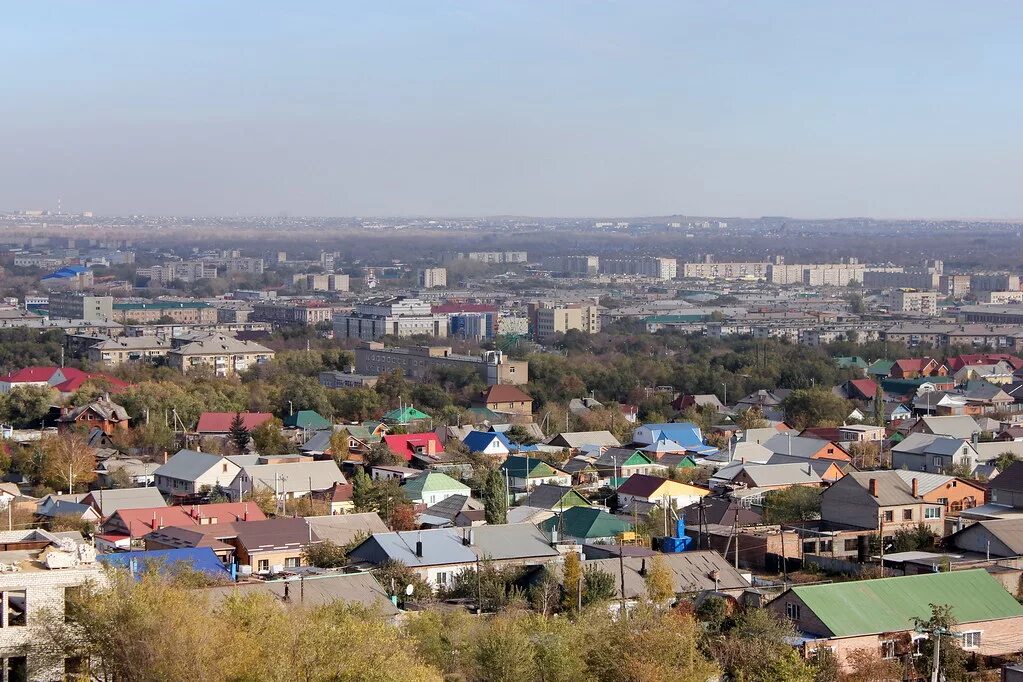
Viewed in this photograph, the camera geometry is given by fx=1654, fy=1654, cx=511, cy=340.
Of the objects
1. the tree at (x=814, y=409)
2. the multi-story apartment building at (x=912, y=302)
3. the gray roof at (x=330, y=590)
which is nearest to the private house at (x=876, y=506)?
the gray roof at (x=330, y=590)

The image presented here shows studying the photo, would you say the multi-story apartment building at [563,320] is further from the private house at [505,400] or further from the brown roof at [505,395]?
the private house at [505,400]

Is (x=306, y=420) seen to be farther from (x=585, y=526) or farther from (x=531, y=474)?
(x=585, y=526)

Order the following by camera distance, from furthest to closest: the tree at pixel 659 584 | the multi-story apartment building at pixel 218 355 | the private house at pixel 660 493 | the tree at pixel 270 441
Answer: the multi-story apartment building at pixel 218 355
the tree at pixel 270 441
the private house at pixel 660 493
the tree at pixel 659 584

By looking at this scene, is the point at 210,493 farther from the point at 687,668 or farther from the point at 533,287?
the point at 533,287

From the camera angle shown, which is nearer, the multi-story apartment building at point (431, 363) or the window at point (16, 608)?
the window at point (16, 608)

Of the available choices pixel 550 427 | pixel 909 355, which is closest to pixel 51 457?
pixel 550 427

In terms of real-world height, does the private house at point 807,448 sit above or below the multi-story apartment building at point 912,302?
above

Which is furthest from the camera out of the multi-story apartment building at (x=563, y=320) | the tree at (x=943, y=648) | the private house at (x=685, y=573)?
the multi-story apartment building at (x=563, y=320)
